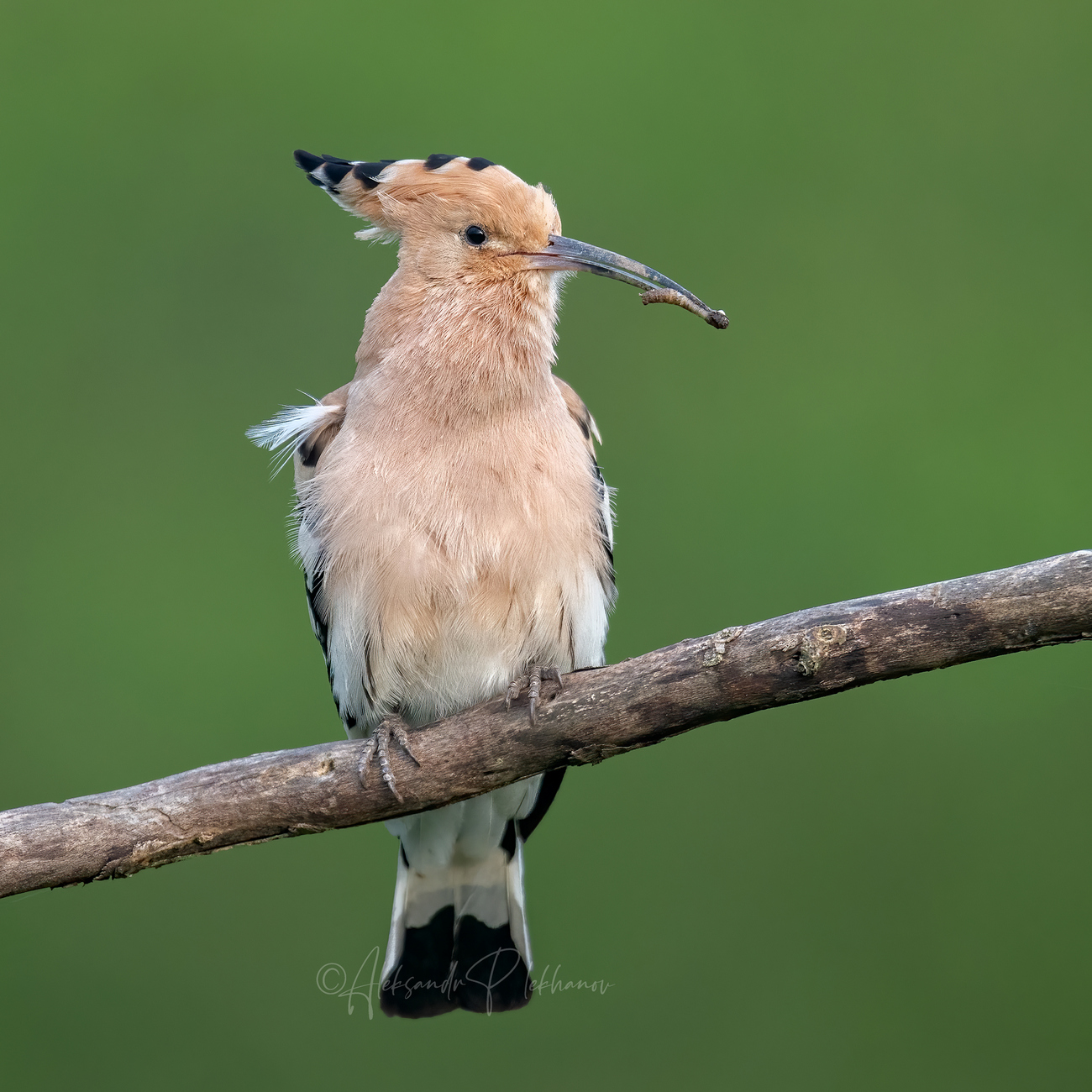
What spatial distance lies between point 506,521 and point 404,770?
1.19ft

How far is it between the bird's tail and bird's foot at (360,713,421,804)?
0.51 meters

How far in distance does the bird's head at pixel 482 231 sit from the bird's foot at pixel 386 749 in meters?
0.62

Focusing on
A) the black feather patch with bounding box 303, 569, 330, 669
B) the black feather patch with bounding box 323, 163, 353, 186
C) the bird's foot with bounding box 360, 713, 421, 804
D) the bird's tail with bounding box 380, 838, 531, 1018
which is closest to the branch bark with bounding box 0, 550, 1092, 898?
the bird's foot with bounding box 360, 713, 421, 804

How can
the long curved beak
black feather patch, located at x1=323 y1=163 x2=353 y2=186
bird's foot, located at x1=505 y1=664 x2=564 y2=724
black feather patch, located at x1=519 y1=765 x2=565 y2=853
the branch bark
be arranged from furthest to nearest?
black feather patch, located at x1=519 y1=765 x2=565 y2=853 → black feather patch, located at x1=323 y1=163 x2=353 y2=186 → the long curved beak → bird's foot, located at x1=505 y1=664 x2=564 y2=724 → the branch bark

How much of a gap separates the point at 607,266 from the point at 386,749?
0.72m

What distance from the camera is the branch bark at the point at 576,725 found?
127 cm

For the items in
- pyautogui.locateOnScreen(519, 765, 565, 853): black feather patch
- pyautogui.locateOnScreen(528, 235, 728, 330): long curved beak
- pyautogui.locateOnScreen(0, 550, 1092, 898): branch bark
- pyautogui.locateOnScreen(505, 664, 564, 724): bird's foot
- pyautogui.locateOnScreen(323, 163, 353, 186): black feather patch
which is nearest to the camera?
pyautogui.locateOnScreen(0, 550, 1092, 898): branch bark

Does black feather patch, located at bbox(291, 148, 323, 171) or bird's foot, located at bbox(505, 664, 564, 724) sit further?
black feather patch, located at bbox(291, 148, 323, 171)

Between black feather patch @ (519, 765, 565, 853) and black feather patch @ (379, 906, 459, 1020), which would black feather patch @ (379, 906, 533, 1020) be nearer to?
black feather patch @ (379, 906, 459, 1020)

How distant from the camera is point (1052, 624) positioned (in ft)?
4.09

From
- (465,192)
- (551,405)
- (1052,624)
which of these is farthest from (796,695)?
(465,192)

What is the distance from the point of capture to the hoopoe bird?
165cm

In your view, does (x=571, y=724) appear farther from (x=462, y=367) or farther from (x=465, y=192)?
(x=465, y=192)

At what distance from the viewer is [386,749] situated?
1.57m
